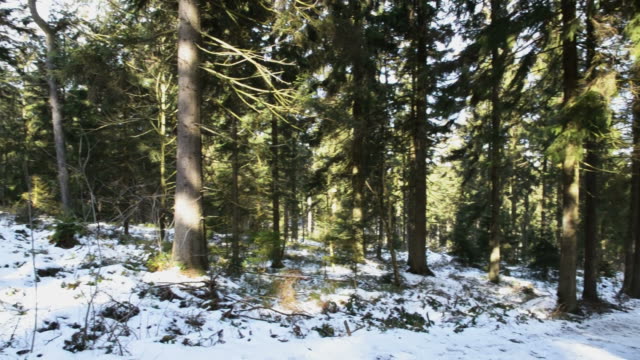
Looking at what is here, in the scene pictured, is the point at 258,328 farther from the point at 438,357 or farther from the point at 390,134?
the point at 390,134

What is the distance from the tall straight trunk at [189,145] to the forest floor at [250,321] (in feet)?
2.52

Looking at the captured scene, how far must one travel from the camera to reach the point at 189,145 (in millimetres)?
7082

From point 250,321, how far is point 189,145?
3.76 m

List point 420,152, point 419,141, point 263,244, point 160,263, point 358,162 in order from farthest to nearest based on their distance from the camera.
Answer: point 420,152
point 358,162
point 419,141
point 263,244
point 160,263

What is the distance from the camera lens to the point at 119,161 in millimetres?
18906

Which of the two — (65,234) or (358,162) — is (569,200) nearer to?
(358,162)

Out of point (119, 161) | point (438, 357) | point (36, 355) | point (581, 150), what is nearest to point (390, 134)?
point (581, 150)

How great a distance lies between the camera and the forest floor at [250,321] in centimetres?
411

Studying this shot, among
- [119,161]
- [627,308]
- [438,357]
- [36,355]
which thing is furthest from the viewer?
[119,161]

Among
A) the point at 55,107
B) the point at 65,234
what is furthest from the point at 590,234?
the point at 55,107

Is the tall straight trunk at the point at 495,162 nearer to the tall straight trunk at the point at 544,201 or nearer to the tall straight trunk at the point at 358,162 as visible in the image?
the tall straight trunk at the point at 544,201

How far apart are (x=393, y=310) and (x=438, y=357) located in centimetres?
325

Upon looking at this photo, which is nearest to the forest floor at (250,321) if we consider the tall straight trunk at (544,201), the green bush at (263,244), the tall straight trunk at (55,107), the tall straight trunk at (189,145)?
the green bush at (263,244)

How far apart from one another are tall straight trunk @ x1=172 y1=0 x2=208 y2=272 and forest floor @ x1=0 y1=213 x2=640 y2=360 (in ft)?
2.52
